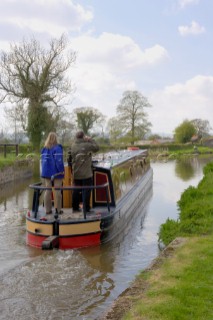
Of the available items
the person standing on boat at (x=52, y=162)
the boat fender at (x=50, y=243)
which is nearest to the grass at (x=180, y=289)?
the boat fender at (x=50, y=243)

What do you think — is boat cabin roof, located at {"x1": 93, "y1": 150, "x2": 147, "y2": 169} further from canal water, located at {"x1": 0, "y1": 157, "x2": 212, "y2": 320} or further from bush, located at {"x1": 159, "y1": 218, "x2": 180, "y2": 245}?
bush, located at {"x1": 159, "y1": 218, "x2": 180, "y2": 245}

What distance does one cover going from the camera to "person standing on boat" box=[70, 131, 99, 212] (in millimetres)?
8016

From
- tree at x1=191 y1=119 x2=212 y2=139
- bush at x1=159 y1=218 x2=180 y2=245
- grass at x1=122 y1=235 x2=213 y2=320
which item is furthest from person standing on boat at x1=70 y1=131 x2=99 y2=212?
tree at x1=191 y1=119 x2=212 y2=139

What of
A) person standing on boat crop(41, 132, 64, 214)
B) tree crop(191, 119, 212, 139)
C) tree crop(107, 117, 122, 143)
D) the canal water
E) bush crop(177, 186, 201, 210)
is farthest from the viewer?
tree crop(191, 119, 212, 139)

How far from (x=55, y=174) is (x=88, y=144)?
2.88ft

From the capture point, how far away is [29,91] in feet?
94.8

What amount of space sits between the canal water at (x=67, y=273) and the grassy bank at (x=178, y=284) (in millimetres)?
549

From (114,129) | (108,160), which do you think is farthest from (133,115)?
(108,160)

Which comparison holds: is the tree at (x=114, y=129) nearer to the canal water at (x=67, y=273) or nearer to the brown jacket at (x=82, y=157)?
the canal water at (x=67, y=273)

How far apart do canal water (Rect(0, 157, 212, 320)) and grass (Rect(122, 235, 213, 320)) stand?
0.68 meters

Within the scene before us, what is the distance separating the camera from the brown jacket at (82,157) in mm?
8008

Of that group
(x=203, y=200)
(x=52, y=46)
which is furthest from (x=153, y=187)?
(x=52, y=46)

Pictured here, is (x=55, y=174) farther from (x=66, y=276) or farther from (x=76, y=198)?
(x=66, y=276)

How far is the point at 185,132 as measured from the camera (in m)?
68.7
